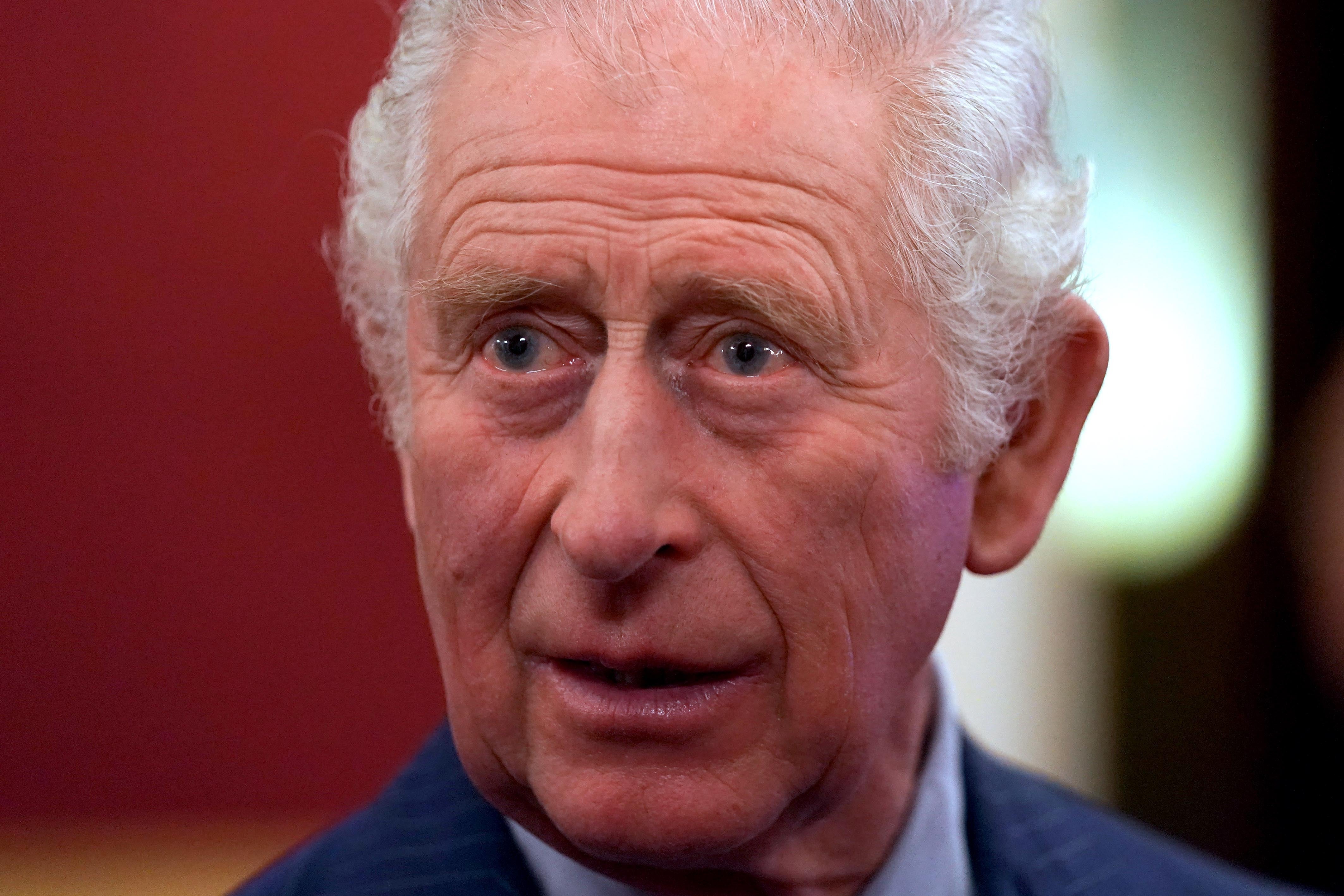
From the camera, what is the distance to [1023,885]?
1.61m

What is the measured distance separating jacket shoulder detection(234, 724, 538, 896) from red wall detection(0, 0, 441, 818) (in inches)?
23.8

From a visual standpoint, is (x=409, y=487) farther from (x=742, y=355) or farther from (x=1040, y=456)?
(x=1040, y=456)

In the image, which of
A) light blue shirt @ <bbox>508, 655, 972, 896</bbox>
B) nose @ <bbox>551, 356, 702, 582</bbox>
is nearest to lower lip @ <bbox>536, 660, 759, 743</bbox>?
nose @ <bbox>551, 356, 702, 582</bbox>

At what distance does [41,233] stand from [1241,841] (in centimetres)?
303

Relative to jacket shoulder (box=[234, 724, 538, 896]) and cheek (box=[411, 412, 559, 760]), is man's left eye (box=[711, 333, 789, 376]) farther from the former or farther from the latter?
jacket shoulder (box=[234, 724, 538, 896])

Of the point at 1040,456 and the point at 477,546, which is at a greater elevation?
the point at 1040,456

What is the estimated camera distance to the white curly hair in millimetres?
1224

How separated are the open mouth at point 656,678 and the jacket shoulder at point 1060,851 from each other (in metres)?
0.59

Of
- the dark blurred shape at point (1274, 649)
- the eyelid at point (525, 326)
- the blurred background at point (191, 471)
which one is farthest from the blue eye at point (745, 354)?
the dark blurred shape at point (1274, 649)

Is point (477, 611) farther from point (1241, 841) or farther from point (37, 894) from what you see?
point (1241, 841)

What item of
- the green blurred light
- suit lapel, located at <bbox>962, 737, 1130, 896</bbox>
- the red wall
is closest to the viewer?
suit lapel, located at <bbox>962, 737, 1130, 896</bbox>

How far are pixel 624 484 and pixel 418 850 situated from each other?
59 centimetres

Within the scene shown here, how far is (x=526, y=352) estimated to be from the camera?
4.14ft

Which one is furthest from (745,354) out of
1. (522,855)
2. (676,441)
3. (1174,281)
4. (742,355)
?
(1174,281)
